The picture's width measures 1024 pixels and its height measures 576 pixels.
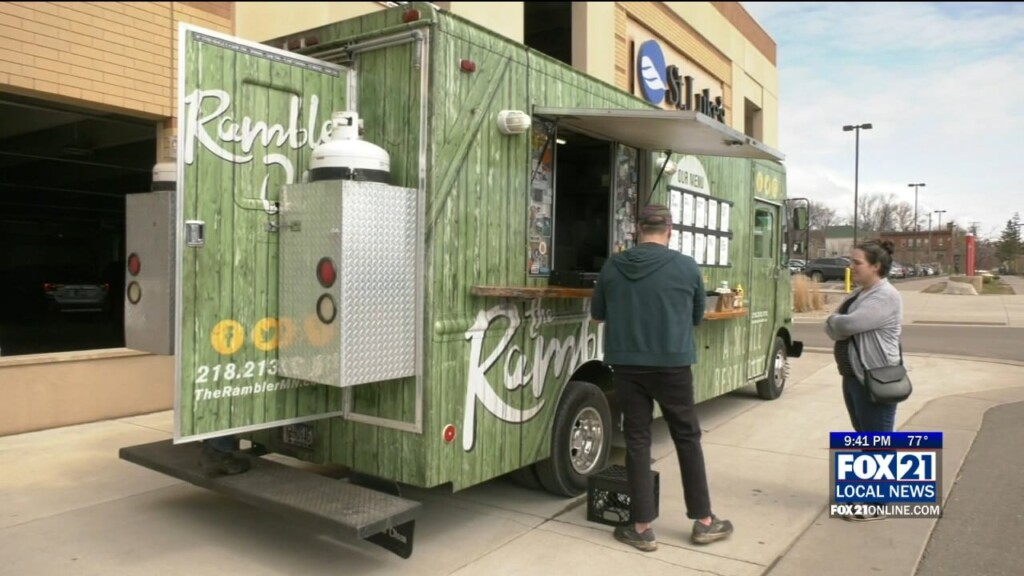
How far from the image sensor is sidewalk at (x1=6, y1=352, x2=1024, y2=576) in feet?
13.4

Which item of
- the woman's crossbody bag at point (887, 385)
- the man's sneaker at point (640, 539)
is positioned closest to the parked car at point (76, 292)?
the man's sneaker at point (640, 539)

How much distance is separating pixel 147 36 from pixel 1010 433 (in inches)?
352

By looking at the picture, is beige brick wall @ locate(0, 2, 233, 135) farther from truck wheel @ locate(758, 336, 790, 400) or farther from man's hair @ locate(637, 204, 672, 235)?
truck wheel @ locate(758, 336, 790, 400)

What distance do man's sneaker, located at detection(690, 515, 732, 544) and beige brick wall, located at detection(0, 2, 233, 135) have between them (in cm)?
620

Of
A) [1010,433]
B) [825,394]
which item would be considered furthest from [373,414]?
[825,394]

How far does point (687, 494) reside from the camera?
4.35m

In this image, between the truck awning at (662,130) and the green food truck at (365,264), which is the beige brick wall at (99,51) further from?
the truck awning at (662,130)

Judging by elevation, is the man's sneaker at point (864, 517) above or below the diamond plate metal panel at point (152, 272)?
below

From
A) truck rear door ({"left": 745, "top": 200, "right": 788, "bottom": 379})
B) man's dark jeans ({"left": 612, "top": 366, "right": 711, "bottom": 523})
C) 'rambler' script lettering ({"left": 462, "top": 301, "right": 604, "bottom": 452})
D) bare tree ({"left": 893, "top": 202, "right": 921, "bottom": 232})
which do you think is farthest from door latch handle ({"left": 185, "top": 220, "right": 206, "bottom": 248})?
bare tree ({"left": 893, "top": 202, "right": 921, "bottom": 232})

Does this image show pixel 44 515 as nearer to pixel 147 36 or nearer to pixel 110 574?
pixel 110 574

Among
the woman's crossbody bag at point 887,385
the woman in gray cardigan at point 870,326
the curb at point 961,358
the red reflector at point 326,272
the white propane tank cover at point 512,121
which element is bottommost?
the curb at point 961,358

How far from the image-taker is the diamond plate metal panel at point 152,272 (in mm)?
4168

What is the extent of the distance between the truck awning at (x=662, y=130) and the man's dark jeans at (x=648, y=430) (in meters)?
1.56

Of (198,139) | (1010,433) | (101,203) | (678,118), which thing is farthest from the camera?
(101,203)
